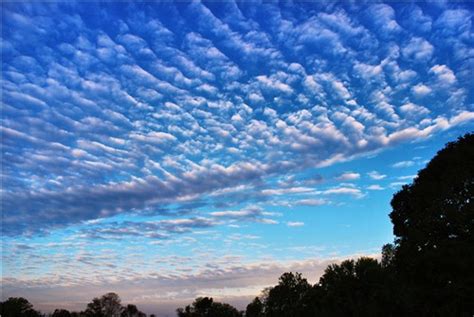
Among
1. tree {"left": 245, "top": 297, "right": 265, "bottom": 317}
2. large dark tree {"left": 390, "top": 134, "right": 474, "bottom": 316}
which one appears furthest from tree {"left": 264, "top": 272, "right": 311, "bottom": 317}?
large dark tree {"left": 390, "top": 134, "right": 474, "bottom": 316}

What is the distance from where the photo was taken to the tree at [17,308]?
15188cm

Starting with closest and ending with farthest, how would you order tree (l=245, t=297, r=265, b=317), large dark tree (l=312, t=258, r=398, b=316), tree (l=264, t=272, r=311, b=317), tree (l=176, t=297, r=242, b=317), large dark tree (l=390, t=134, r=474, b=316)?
large dark tree (l=390, t=134, r=474, b=316) < large dark tree (l=312, t=258, r=398, b=316) < tree (l=264, t=272, r=311, b=317) < tree (l=245, t=297, r=265, b=317) < tree (l=176, t=297, r=242, b=317)

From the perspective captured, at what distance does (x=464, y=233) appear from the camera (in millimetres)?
34781

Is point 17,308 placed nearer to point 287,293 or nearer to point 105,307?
point 105,307

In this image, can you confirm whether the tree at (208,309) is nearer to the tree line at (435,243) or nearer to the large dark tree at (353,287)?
the large dark tree at (353,287)

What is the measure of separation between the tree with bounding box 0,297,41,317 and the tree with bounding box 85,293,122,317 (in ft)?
77.5

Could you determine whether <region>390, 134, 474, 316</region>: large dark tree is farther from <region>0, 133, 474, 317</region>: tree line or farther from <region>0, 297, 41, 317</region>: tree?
<region>0, 297, 41, 317</region>: tree

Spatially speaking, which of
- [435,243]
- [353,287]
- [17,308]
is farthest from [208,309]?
[435,243]

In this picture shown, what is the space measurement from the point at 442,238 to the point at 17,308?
16035cm

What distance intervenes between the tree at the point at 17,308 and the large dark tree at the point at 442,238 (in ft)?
504

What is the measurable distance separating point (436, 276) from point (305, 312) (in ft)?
180

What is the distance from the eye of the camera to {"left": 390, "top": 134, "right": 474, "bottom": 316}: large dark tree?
33781 millimetres

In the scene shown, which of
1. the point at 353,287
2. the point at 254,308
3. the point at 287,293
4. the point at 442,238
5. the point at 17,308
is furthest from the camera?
the point at 254,308

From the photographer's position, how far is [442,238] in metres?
36.2
